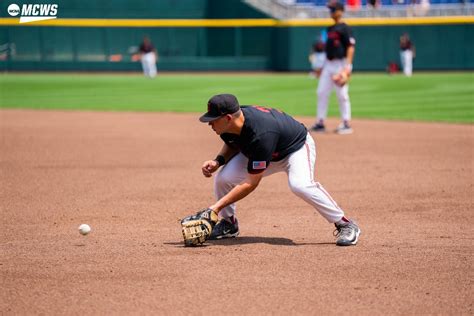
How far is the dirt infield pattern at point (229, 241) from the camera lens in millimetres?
5047

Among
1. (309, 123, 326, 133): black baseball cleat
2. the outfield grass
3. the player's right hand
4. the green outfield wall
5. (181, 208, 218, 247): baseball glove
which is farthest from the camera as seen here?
the green outfield wall

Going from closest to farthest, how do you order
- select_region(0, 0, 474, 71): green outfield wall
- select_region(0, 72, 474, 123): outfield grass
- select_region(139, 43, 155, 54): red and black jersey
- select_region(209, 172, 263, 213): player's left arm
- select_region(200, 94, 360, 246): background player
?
1. select_region(200, 94, 360, 246): background player
2. select_region(209, 172, 263, 213): player's left arm
3. select_region(0, 72, 474, 123): outfield grass
4. select_region(139, 43, 155, 54): red and black jersey
5. select_region(0, 0, 474, 71): green outfield wall

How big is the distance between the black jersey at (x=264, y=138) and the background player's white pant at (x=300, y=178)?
0.10 m

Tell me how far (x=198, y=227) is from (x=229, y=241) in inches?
19.1

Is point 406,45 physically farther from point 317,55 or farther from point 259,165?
point 259,165

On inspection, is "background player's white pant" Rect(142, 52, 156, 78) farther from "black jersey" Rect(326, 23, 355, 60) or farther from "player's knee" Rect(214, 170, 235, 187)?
"player's knee" Rect(214, 170, 235, 187)

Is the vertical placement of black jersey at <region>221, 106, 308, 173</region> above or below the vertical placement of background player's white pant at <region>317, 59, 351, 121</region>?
above

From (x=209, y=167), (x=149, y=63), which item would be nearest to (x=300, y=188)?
(x=209, y=167)

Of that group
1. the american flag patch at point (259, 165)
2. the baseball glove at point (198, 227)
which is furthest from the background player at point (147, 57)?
the american flag patch at point (259, 165)

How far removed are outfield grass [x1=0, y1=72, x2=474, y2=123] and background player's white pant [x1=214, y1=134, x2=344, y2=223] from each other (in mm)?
10240

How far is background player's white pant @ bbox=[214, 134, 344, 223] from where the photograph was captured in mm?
6426

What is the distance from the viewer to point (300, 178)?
21.1 ft

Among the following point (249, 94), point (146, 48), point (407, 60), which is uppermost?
point (146, 48)

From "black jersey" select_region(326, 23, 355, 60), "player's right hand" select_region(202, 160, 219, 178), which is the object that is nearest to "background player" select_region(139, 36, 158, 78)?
"black jersey" select_region(326, 23, 355, 60)
